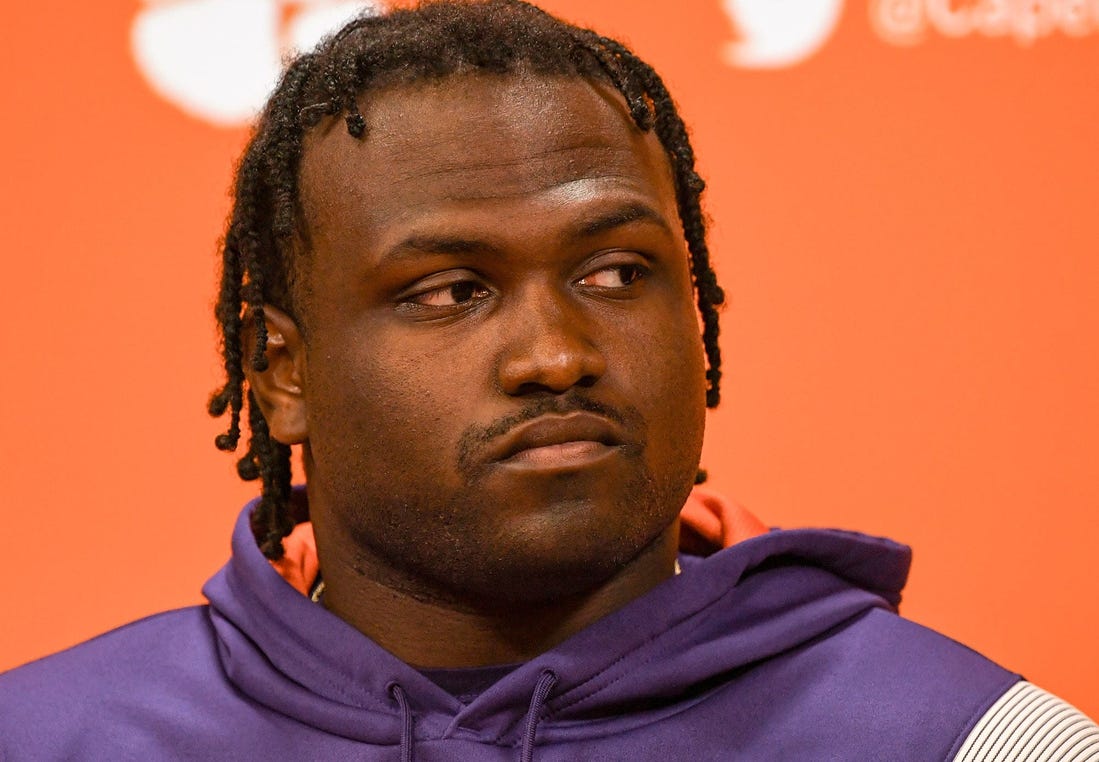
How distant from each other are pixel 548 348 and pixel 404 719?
0.35 metres

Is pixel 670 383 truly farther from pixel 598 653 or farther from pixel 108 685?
pixel 108 685

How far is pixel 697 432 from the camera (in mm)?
1535

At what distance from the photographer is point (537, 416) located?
55.8 inches

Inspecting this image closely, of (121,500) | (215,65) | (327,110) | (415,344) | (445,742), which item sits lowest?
(445,742)

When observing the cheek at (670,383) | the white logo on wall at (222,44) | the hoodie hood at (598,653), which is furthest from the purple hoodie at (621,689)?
the white logo on wall at (222,44)

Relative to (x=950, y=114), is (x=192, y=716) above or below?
below

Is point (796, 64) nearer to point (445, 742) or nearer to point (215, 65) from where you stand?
point (215, 65)

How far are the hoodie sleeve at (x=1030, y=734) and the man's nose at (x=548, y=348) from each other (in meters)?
0.43

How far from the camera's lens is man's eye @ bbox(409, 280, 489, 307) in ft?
4.88

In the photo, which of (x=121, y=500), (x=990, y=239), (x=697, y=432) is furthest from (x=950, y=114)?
(x=121, y=500)

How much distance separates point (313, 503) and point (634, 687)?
376 millimetres

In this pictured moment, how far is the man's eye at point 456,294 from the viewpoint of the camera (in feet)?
4.88

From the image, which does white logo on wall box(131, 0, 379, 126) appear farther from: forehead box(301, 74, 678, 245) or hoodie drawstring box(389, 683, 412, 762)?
hoodie drawstring box(389, 683, 412, 762)

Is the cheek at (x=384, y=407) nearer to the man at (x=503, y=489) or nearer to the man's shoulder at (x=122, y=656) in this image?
the man at (x=503, y=489)
